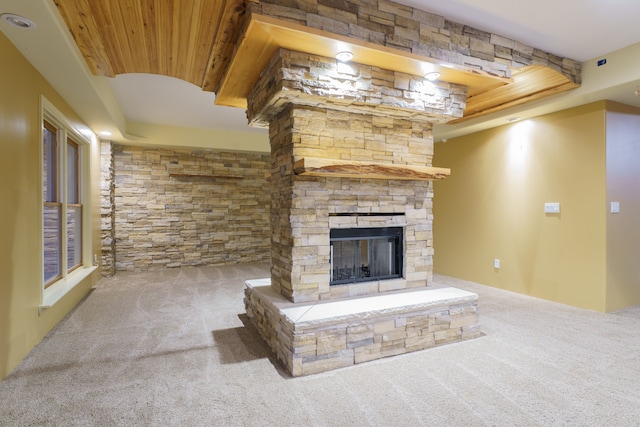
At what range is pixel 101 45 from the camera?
2.47m

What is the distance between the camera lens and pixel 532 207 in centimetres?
407

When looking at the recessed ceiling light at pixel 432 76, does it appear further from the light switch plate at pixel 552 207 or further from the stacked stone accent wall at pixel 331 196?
the light switch plate at pixel 552 207

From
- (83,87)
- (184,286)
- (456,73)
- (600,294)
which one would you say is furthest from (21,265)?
(600,294)

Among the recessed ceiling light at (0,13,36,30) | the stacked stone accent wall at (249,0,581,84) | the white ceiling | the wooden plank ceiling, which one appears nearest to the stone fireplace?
the wooden plank ceiling

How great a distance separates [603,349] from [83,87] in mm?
4849

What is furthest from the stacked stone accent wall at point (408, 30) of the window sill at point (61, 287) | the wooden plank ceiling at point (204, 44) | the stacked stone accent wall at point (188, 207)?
the stacked stone accent wall at point (188, 207)

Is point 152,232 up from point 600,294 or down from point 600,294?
up

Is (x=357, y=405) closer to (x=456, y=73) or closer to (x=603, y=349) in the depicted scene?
(x=603, y=349)

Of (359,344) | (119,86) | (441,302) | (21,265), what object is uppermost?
(119,86)

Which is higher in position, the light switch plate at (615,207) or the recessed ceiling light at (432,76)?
the recessed ceiling light at (432,76)

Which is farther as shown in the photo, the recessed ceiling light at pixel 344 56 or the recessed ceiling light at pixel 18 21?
the recessed ceiling light at pixel 344 56

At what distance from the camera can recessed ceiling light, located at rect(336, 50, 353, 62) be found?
7.53 ft

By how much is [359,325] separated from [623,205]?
3294 mm

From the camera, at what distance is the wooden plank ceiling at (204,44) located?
200 centimetres
